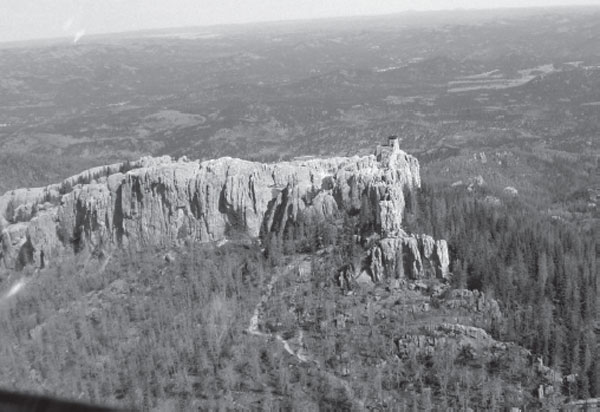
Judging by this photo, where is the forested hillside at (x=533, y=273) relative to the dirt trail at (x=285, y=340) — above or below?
→ above

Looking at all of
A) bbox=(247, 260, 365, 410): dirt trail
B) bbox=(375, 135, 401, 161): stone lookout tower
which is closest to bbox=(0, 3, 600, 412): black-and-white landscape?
bbox=(247, 260, 365, 410): dirt trail

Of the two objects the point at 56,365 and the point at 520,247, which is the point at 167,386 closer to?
the point at 56,365

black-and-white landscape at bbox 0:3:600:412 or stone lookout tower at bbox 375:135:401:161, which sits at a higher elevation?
stone lookout tower at bbox 375:135:401:161

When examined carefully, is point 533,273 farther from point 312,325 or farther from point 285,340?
point 285,340

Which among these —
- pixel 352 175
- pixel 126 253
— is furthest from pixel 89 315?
pixel 352 175

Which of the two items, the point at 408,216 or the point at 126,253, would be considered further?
the point at 126,253

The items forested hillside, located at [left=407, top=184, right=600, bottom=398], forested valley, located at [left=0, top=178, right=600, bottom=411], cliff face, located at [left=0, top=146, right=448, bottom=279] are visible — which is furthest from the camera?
cliff face, located at [left=0, top=146, right=448, bottom=279]

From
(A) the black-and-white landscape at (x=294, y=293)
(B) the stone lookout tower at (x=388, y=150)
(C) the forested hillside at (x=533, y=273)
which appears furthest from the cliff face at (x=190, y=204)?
(C) the forested hillside at (x=533, y=273)

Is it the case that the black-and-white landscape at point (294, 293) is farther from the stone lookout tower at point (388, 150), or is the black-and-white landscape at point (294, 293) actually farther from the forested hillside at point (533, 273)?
the stone lookout tower at point (388, 150)

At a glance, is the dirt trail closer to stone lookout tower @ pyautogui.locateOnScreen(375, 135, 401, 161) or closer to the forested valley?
the forested valley

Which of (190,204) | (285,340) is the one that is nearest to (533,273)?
(285,340)

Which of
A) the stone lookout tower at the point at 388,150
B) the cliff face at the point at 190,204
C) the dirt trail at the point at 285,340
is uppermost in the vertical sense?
the stone lookout tower at the point at 388,150
